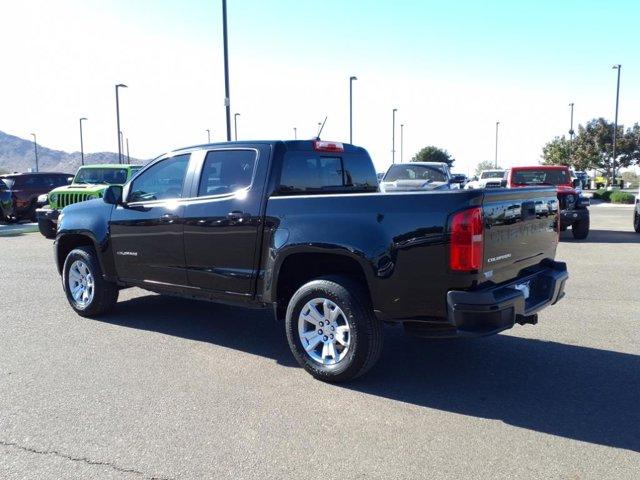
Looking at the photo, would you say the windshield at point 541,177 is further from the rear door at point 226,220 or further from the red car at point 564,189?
the rear door at point 226,220

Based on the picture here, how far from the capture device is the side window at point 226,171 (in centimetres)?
525

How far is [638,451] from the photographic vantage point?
345 centimetres

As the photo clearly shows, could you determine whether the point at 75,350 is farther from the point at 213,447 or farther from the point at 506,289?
the point at 506,289

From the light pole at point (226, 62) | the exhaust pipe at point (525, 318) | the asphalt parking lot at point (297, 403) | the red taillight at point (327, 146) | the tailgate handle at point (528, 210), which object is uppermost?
the light pole at point (226, 62)

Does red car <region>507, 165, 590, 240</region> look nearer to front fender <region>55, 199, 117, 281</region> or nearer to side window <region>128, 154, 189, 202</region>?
side window <region>128, 154, 189, 202</region>

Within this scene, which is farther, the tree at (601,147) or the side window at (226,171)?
the tree at (601,147)

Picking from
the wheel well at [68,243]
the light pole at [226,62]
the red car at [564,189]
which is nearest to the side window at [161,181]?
the wheel well at [68,243]

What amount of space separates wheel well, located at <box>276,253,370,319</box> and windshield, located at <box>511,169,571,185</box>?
10.6 metres

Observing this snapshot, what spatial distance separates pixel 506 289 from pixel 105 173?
12.6 m

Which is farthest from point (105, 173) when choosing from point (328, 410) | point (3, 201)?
point (328, 410)

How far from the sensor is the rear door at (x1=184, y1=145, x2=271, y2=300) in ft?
16.8

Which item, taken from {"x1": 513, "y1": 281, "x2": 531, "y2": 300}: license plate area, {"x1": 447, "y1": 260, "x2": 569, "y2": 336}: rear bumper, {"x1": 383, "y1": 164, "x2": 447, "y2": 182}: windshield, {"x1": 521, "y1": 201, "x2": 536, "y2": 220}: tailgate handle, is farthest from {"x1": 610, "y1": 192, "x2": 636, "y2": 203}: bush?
{"x1": 447, "y1": 260, "x2": 569, "y2": 336}: rear bumper

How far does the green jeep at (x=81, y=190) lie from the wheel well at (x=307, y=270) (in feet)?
28.3

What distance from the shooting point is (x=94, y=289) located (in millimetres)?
6594
